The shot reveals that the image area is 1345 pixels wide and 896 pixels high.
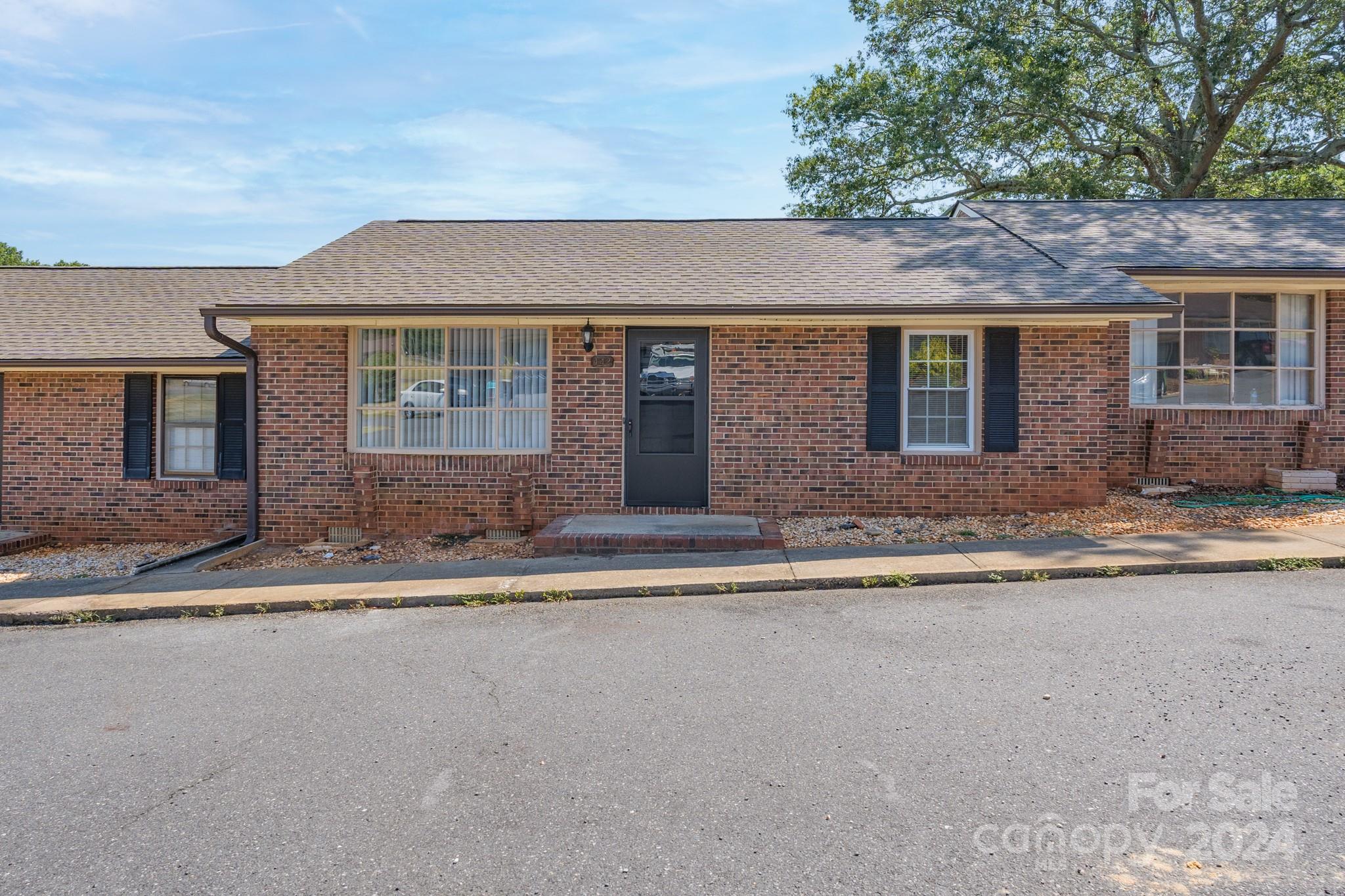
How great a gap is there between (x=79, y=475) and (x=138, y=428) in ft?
3.56

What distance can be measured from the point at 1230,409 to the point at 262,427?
1283cm

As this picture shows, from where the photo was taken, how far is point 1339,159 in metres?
22.4

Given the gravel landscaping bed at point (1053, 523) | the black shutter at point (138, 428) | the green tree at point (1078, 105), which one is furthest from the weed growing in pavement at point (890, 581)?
the green tree at point (1078, 105)

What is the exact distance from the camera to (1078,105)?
2288 centimetres

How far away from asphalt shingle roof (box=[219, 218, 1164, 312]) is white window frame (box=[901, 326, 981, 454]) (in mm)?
510

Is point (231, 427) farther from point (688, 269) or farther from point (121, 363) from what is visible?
point (688, 269)

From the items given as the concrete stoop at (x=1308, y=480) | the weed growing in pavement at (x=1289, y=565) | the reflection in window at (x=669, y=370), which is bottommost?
the weed growing in pavement at (x=1289, y=565)

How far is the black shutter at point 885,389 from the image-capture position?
10289 mm

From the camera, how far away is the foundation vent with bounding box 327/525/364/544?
1047 cm

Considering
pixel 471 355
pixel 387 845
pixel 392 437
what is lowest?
pixel 387 845

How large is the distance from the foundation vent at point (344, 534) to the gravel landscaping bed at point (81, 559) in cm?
207

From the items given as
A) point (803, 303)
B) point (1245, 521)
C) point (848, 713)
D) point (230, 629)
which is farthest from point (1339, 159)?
point (230, 629)

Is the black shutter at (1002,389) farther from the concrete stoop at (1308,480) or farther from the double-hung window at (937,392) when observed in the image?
the concrete stoop at (1308,480)

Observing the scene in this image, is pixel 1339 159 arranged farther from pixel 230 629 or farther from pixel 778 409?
pixel 230 629
